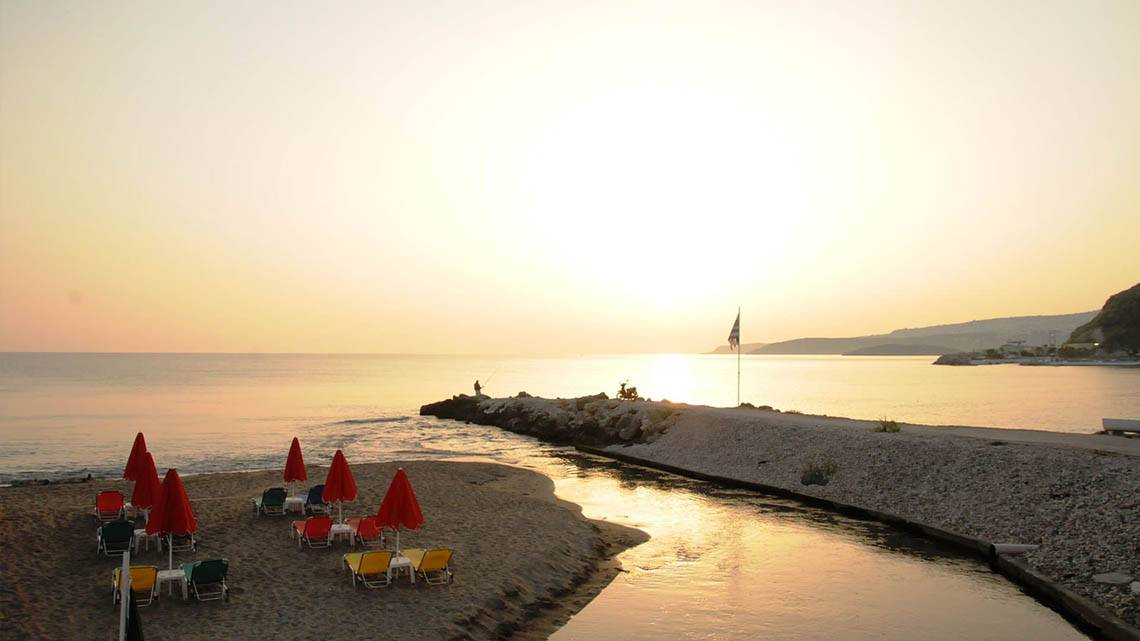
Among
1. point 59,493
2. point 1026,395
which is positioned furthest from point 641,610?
point 1026,395

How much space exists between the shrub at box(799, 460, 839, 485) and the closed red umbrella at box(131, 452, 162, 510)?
21.6 metres

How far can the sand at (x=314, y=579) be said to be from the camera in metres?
11.8

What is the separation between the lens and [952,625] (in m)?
13.3

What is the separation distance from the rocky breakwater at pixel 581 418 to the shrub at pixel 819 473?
12275 millimetres

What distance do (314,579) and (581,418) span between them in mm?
31435

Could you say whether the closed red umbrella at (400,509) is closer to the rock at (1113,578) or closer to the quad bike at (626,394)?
the rock at (1113,578)

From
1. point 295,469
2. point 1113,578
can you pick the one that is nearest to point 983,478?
point 1113,578

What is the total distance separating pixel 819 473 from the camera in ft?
84.6

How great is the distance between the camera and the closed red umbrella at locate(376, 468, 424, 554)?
13781 millimetres

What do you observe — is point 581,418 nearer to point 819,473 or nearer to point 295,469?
point 819,473

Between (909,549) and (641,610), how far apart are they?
9.21 m

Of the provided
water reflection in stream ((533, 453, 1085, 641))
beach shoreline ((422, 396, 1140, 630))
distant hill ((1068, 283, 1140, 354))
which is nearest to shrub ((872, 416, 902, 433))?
beach shoreline ((422, 396, 1140, 630))

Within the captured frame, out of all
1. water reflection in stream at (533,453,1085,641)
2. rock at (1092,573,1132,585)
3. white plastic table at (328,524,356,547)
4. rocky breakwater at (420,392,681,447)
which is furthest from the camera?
rocky breakwater at (420,392,681,447)

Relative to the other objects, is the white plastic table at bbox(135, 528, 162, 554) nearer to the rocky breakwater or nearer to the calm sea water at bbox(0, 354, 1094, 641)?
the calm sea water at bbox(0, 354, 1094, 641)
